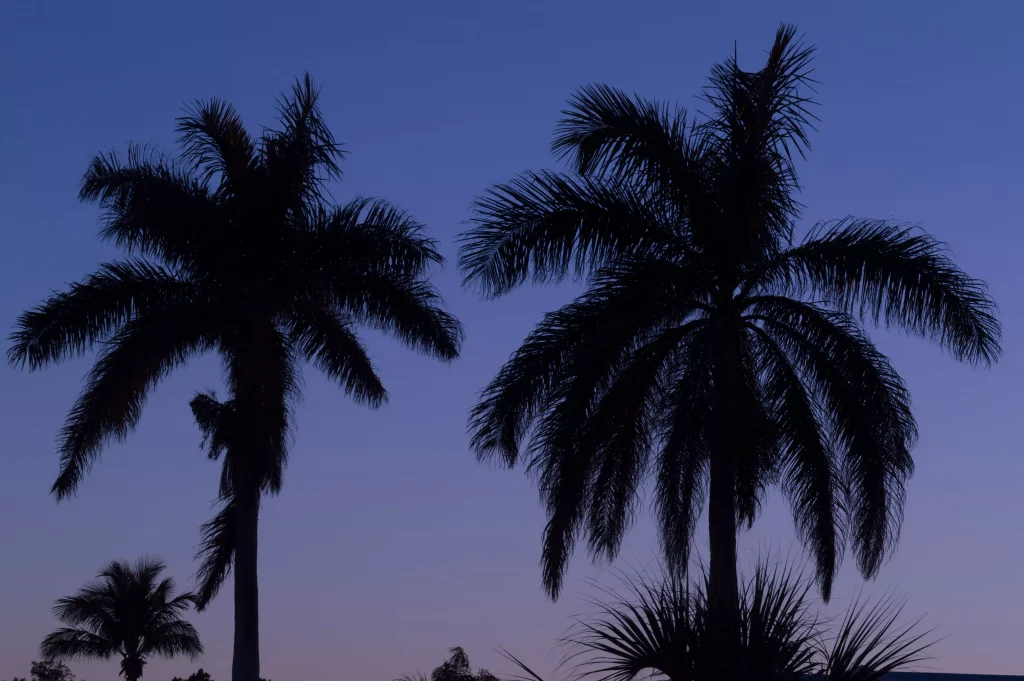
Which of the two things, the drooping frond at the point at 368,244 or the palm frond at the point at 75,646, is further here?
the palm frond at the point at 75,646

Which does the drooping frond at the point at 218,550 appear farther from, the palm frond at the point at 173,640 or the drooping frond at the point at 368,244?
the palm frond at the point at 173,640

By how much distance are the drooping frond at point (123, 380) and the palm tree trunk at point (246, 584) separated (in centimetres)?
202

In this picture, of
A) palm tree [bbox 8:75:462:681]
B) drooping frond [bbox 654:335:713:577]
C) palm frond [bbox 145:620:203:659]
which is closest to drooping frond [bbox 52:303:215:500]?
palm tree [bbox 8:75:462:681]

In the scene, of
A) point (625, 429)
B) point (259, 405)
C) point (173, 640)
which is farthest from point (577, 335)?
point (173, 640)

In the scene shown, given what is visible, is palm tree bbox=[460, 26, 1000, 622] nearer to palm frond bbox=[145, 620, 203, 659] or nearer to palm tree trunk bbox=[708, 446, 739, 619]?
palm tree trunk bbox=[708, 446, 739, 619]

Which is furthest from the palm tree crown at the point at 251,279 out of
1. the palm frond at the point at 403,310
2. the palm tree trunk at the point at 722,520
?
the palm tree trunk at the point at 722,520

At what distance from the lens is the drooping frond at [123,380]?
1986 centimetres

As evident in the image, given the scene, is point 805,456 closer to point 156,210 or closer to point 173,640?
point 156,210

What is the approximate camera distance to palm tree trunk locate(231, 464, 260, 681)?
20.1 meters

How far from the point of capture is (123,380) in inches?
786

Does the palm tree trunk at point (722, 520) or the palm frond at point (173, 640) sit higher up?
the palm frond at point (173, 640)

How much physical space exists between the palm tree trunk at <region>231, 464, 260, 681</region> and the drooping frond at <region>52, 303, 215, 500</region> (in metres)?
2.02

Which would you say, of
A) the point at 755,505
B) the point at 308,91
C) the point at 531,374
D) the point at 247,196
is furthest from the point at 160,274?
the point at 755,505

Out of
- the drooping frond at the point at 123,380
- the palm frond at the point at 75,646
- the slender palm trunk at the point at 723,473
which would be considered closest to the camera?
the slender palm trunk at the point at 723,473
